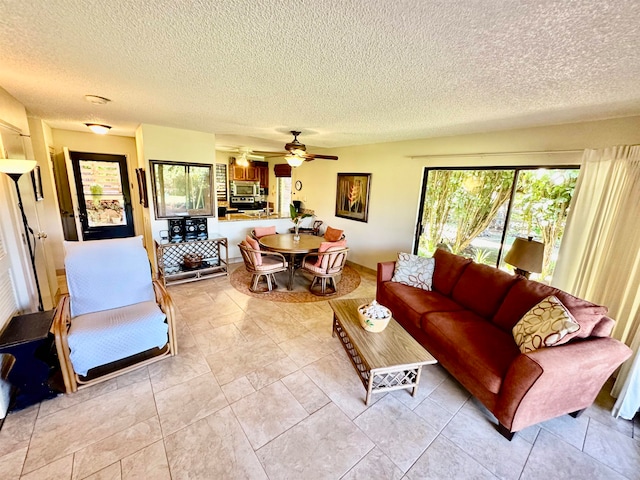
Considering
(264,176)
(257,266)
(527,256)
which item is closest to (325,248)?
(257,266)

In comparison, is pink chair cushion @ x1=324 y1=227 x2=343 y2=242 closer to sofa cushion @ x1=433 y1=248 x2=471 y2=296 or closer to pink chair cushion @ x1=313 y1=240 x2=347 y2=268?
pink chair cushion @ x1=313 y1=240 x2=347 y2=268

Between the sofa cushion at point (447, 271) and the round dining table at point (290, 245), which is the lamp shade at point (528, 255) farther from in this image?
the round dining table at point (290, 245)

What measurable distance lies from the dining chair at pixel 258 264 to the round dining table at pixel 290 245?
0.39ft

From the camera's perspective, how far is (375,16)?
1.07 m

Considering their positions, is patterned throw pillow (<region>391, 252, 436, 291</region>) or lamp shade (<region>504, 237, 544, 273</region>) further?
patterned throw pillow (<region>391, 252, 436, 291</region>)

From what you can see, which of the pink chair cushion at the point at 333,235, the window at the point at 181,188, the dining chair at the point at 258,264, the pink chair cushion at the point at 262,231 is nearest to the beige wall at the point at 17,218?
the window at the point at 181,188

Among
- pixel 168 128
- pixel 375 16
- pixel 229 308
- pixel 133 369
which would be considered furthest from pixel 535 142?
pixel 168 128

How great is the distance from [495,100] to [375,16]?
154cm

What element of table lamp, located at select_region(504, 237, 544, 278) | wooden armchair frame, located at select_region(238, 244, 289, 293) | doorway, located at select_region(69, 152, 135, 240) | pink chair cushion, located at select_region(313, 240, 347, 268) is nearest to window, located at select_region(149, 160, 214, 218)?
wooden armchair frame, located at select_region(238, 244, 289, 293)

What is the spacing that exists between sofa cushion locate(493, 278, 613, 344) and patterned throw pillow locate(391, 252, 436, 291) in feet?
2.75

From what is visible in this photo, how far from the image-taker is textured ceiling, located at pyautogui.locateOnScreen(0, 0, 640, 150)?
1057 mm

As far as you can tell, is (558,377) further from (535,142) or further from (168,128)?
(168,128)

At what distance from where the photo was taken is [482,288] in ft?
8.58

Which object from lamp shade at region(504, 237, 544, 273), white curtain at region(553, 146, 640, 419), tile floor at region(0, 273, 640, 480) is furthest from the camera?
lamp shade at region(504, 237, 544, 273)
